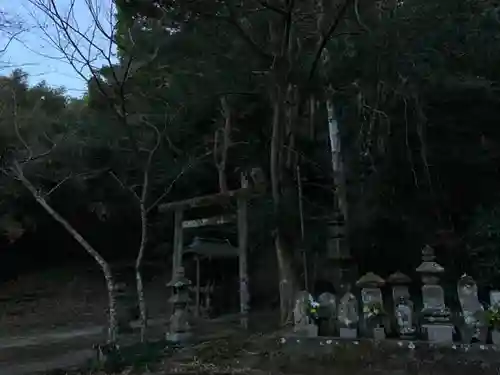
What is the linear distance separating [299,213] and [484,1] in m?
4.61

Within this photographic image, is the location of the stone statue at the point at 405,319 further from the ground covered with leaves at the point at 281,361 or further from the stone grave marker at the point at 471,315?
the stone grave marker at the point at 471,315

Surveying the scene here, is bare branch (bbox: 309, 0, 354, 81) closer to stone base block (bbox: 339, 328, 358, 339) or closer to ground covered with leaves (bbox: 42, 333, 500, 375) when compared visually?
stone base block (bbox: 339, 328, 358, 339)

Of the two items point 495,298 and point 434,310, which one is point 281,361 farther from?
point 495,298

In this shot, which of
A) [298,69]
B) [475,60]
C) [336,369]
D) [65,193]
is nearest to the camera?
[336,369]

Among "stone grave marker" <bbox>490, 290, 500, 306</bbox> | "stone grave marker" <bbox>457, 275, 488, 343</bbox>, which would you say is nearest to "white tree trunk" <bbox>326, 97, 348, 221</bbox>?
A: "stone grave marker" <bbox>457, 275, 488, 343</bbox>

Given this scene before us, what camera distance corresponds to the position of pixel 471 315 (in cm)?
527

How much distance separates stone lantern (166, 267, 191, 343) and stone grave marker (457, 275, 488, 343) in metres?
3.67

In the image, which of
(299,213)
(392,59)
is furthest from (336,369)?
(392,59)

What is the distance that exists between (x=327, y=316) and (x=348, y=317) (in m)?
0.29

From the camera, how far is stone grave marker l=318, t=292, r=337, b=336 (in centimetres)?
602

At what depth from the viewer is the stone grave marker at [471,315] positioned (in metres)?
5.18

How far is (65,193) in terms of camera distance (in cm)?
1553

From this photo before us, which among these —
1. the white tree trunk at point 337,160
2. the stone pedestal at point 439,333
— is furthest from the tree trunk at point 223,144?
the stone pedestal at point 439,333

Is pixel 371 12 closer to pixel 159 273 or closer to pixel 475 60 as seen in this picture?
pixel 475 60
